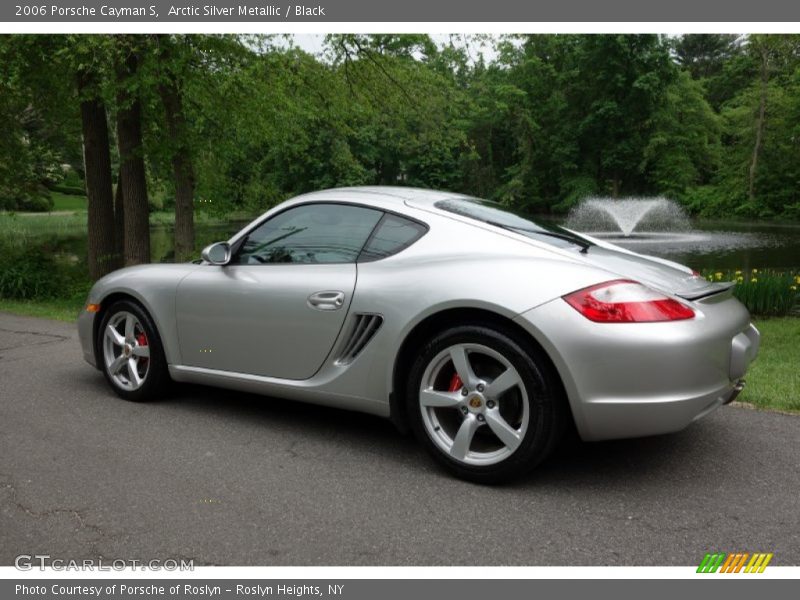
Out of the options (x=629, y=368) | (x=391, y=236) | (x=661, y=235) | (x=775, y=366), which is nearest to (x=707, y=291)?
(x=629, y=368)

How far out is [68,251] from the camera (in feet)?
84.6

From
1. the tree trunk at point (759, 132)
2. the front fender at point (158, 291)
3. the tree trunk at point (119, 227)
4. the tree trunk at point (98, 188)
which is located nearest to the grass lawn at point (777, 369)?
the front fender at point (158, 291)

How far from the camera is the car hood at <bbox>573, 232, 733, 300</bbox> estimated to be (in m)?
3.37

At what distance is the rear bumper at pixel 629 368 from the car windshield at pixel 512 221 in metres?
0.73

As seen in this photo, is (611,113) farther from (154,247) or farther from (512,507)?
(512,507)

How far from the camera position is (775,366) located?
6.11m

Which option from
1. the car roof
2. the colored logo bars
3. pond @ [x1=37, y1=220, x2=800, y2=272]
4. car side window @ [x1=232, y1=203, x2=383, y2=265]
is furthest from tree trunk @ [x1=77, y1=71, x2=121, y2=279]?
the colored logo bars

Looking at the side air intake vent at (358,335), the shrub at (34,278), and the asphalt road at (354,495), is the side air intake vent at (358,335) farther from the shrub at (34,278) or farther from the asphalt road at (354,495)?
the shrub at (34,278)

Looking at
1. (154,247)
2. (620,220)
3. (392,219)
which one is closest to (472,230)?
(392,219)

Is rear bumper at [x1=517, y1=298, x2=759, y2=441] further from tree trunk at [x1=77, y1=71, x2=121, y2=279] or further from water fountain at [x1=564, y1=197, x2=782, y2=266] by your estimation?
water fountain at [x1=564, y1=197, x2=782, y2=266]

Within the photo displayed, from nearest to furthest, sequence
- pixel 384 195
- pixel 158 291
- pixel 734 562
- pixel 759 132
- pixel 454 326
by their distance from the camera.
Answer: pixel 734 562
pixel 454 326
pixel 384 195
pixel 158 291
pixel 759 132

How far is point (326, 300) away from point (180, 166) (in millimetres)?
10590

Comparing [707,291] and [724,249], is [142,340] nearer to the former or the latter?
[707,291]

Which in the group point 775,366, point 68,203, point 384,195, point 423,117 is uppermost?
point 423,117
